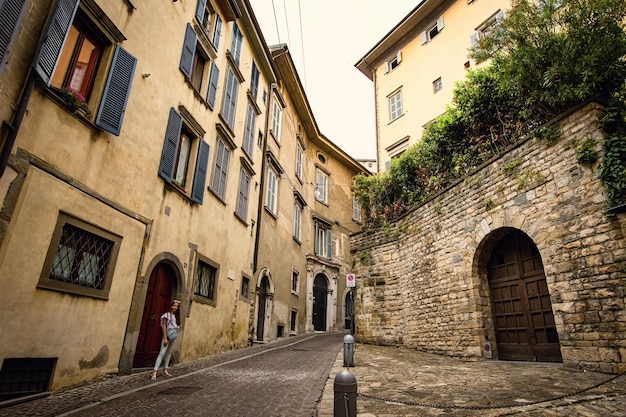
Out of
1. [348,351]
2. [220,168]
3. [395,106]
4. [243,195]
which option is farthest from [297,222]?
[348,351]

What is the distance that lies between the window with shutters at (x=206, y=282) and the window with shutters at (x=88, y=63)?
4.16m

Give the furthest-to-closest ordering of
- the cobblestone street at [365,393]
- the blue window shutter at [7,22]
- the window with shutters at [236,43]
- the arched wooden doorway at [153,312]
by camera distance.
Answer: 1. the window with shutters at [236,43]
2. the arched wooden doorway at [153,312]
3. the blue window shutter at [7,22]
4. the cobblestone street at [365,393]

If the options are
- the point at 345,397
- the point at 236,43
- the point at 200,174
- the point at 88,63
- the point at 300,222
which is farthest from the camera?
the point at 300,222

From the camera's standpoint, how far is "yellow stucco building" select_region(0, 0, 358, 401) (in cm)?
450

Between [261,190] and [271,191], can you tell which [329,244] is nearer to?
[271,191]

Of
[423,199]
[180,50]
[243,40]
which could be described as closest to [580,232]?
[423,199]

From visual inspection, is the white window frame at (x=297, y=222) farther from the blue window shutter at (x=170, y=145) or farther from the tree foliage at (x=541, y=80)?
the blue window shutter at (x=170, y=145)

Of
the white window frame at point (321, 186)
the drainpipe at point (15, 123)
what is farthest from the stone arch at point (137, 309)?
the white window frame at point (321, 186)

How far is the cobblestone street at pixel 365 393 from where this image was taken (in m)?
3.68

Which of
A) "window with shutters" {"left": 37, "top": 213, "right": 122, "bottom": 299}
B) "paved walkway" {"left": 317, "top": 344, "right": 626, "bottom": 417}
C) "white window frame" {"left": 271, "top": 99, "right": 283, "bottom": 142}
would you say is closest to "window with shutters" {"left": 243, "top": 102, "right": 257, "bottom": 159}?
"white window frame" {"left": 271, "top": 99, "right": 283, "bottom": 142}

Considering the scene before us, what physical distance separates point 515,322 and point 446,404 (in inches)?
174

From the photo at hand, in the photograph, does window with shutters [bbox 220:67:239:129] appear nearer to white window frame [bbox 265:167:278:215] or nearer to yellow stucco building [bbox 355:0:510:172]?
white window frame [bbox 265:167:278:215]

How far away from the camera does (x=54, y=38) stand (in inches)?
195

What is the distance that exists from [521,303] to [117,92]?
883 centimetres
